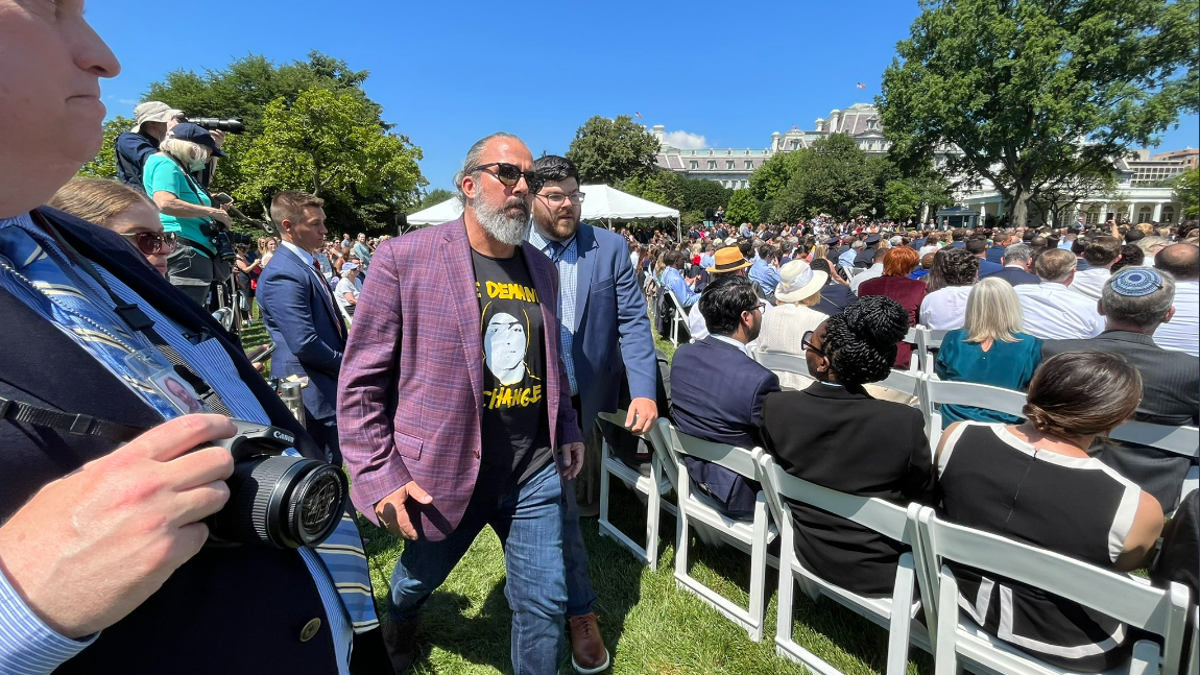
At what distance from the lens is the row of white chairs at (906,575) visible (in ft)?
4.99

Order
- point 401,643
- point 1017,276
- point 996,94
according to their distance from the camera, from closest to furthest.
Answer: point 401,643, point 1017,276, point 996,94

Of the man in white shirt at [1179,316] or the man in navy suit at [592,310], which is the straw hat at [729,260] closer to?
the man in white shirt at [1179,316]

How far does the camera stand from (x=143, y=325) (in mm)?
841

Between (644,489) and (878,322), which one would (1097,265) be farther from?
(644,489)

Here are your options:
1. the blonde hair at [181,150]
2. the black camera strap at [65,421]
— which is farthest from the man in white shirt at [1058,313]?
the blonde hair at [181,150]

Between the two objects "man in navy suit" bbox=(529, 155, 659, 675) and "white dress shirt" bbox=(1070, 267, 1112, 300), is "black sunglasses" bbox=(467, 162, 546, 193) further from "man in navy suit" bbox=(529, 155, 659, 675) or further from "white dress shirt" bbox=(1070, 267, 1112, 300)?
"white dress shirt" bbox=(1070, 267, 1112, 300)

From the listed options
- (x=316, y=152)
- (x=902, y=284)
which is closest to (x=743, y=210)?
(x=316, y=152)

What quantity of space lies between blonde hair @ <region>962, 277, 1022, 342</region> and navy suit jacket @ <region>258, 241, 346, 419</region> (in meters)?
3.90

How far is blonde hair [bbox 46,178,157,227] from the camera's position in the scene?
1899 millimetres

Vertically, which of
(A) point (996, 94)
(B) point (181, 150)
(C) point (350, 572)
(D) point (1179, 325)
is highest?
(A) point (996, 94)

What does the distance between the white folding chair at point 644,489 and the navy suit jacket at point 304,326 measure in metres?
1.68

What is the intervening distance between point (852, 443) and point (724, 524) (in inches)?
34.5

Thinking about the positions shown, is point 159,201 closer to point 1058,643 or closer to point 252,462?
point 252,462

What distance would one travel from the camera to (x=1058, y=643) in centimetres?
179
